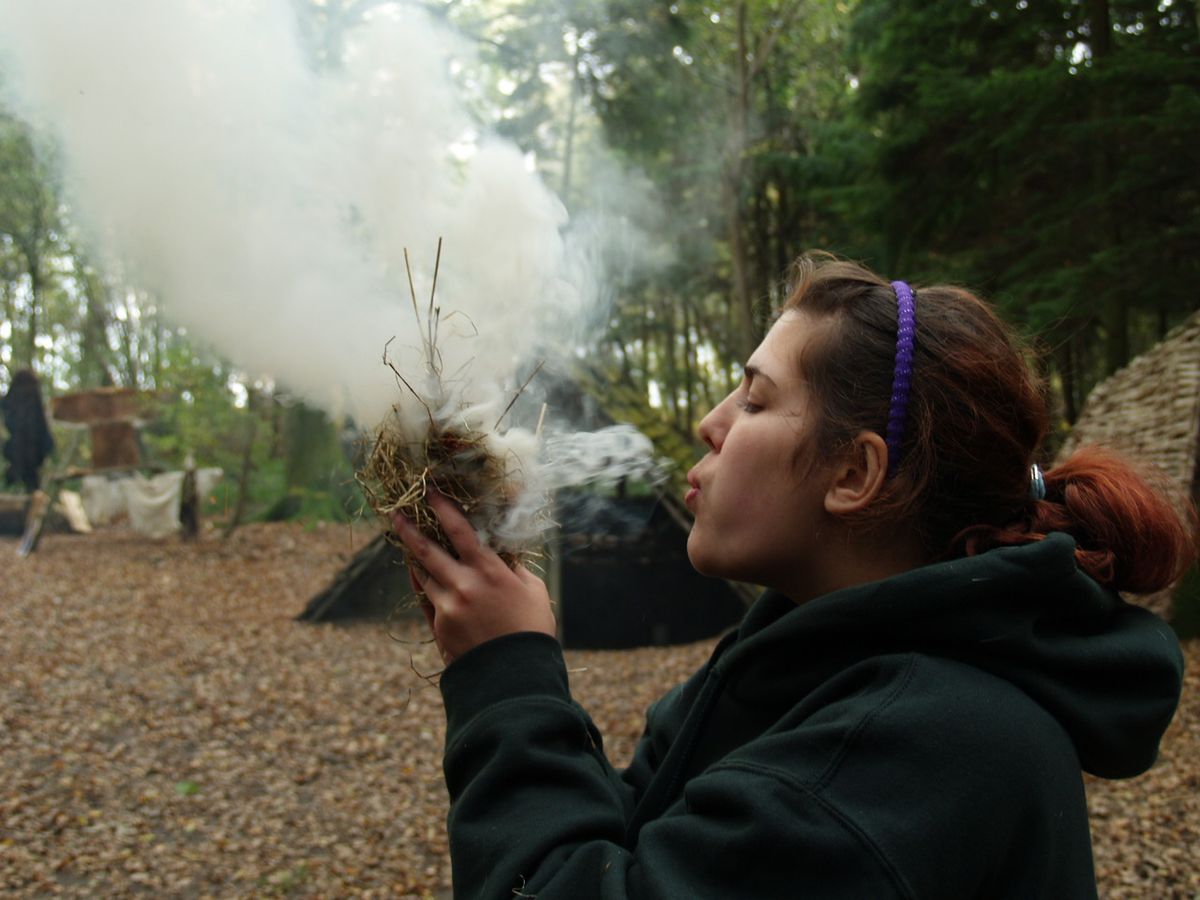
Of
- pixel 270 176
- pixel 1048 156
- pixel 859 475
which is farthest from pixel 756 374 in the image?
pixel 1048 156

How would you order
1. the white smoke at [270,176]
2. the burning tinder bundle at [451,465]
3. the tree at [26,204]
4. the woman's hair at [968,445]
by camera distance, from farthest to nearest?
the tree at [26,204] < the white smoke at [270,176] < the burning tinder bundle at [451,465] < the woman's hair at [968,445]

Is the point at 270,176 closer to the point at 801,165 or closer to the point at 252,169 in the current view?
the point at 252,169

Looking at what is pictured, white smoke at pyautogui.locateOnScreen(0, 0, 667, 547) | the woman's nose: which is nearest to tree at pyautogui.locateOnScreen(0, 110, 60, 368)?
white smoke at pyautogui.locateOnScreen(0, 0, 667, 547)

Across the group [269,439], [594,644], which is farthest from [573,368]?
[269,439]

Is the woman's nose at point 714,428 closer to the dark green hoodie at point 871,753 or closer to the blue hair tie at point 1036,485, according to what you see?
the dark green hoodie at point 871,753

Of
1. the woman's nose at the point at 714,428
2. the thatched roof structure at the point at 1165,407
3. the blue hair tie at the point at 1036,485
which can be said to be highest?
the woman's nose at the point at 714,428

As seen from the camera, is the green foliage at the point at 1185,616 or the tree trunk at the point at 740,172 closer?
the green foliage at the point at 1185,616

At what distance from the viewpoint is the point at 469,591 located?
1.50m

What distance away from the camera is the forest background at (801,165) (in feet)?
21.6

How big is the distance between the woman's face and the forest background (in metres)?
0.69

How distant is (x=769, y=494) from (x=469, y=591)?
20.8 inches

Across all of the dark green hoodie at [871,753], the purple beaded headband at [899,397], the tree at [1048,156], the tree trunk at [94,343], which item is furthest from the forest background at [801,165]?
the tree trunk at [94,343]

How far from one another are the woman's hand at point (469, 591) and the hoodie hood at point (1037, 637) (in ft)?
1.51

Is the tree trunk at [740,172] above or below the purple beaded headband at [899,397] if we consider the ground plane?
above
